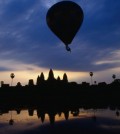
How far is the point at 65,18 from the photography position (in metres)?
24.8

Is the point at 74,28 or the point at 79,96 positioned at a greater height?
the point at 74,28

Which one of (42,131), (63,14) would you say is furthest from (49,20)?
(42,131)

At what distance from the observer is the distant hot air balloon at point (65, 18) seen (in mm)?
24594

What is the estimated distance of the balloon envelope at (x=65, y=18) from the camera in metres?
24.6

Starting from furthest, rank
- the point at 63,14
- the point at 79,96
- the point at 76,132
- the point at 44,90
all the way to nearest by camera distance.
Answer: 1. the point at 44,90
2. the point at 79,96
3. the point at 63,14
4. the point at 76,132

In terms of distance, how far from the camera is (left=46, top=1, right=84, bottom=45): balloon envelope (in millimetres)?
24594

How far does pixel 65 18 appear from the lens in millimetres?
24844

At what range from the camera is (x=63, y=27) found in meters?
24.8

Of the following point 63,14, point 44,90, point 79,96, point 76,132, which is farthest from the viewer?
point 44,90

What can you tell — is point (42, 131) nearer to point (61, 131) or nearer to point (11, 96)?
point (61, 131)

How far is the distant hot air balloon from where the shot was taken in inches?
968

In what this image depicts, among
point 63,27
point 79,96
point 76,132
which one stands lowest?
point 76,132

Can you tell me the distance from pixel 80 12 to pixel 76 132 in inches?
420

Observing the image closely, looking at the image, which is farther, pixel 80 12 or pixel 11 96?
pixel 11 96
